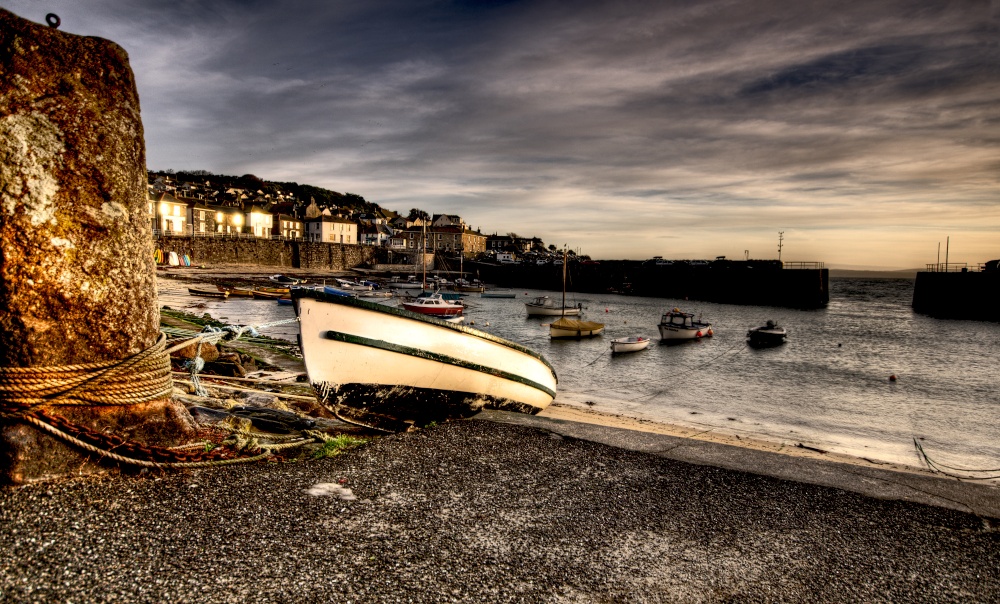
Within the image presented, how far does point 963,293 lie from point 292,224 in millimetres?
111938

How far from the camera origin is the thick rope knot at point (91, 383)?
3637 millimetres

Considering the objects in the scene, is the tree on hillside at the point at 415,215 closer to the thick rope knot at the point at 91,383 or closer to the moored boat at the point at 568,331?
the moored boat at the point at 568,331

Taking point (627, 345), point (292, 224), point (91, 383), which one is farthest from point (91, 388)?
point (292, 224)

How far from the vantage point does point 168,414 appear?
14.6 ft

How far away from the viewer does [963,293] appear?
203ft

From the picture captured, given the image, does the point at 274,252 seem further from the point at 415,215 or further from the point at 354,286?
the point at 415,215

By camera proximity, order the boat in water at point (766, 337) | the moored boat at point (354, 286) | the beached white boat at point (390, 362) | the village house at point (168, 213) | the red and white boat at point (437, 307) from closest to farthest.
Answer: the beached white boat at point (390, 362), the boat in water at point (766, 337), the red and white boat at point (437, 307), the moored boat at point (354, 286), the village house at point (168, 213)

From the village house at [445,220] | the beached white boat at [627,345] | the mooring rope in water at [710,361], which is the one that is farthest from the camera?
the village house at [445,220]

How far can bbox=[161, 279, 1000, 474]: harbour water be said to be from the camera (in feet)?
49.2

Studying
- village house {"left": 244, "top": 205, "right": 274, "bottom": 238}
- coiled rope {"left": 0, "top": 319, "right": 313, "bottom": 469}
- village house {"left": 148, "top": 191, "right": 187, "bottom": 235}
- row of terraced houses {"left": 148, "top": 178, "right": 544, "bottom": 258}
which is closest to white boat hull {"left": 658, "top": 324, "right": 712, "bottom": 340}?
row of terraced houses {"left": 148, "top": 178, "right": 544, "bottom": 258}

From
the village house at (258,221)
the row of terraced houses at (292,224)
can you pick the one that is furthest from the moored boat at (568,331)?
the village house at (258,221)

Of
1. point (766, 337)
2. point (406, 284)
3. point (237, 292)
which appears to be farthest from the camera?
point (406, 284)

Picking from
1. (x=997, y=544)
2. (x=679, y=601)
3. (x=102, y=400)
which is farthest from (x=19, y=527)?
(x=997, y=544)

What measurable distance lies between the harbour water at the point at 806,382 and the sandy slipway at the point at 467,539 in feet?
32.3
